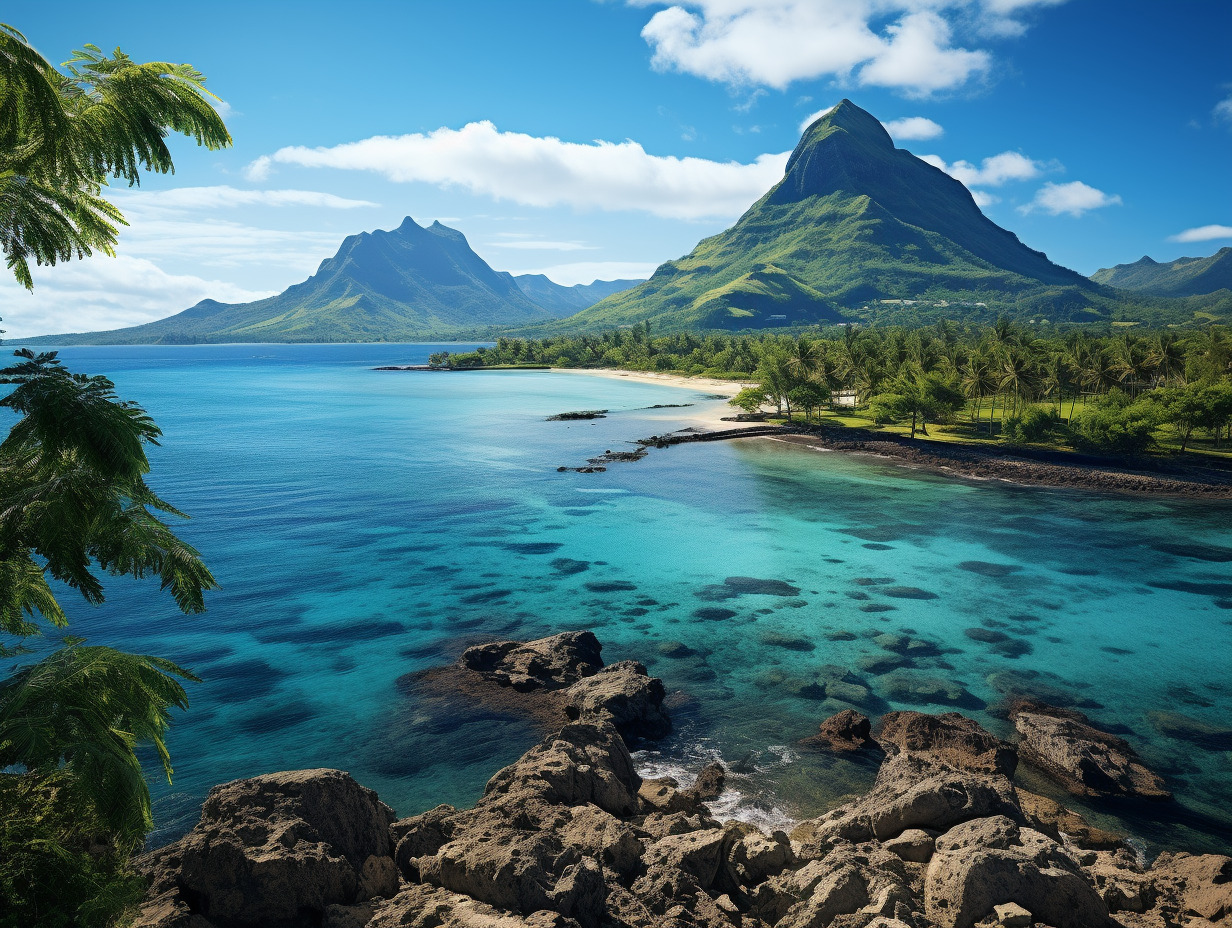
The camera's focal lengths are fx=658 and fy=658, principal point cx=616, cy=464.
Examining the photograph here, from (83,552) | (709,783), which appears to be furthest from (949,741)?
(83,552)

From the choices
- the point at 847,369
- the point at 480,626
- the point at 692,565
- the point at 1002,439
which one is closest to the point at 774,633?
the point at 692,565

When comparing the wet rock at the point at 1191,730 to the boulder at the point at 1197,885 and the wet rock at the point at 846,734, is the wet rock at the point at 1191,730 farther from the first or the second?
the wet rock at the point at 846,734

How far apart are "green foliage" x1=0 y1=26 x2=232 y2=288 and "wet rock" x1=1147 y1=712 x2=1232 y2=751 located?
3747 centimetres

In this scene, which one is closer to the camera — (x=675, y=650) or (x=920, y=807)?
(x=920, y=807)

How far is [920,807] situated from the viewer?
17234 millimetres

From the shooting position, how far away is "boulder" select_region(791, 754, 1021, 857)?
17125 millimetres

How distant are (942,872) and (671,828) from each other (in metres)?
6.84

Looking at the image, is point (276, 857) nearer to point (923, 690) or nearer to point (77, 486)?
point (77, 486)

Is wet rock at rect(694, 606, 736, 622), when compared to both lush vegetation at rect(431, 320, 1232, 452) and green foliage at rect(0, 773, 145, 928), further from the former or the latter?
lush vegetation at rect(431, 320, 1232, 452)

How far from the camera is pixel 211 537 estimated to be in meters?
54.2

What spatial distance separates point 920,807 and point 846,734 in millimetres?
9136

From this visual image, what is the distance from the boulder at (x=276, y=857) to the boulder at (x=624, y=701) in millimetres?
11216

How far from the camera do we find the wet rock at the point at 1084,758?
23.3 meters

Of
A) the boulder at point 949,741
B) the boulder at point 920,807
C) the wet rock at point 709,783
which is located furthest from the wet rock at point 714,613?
the boulder at point 920,807
